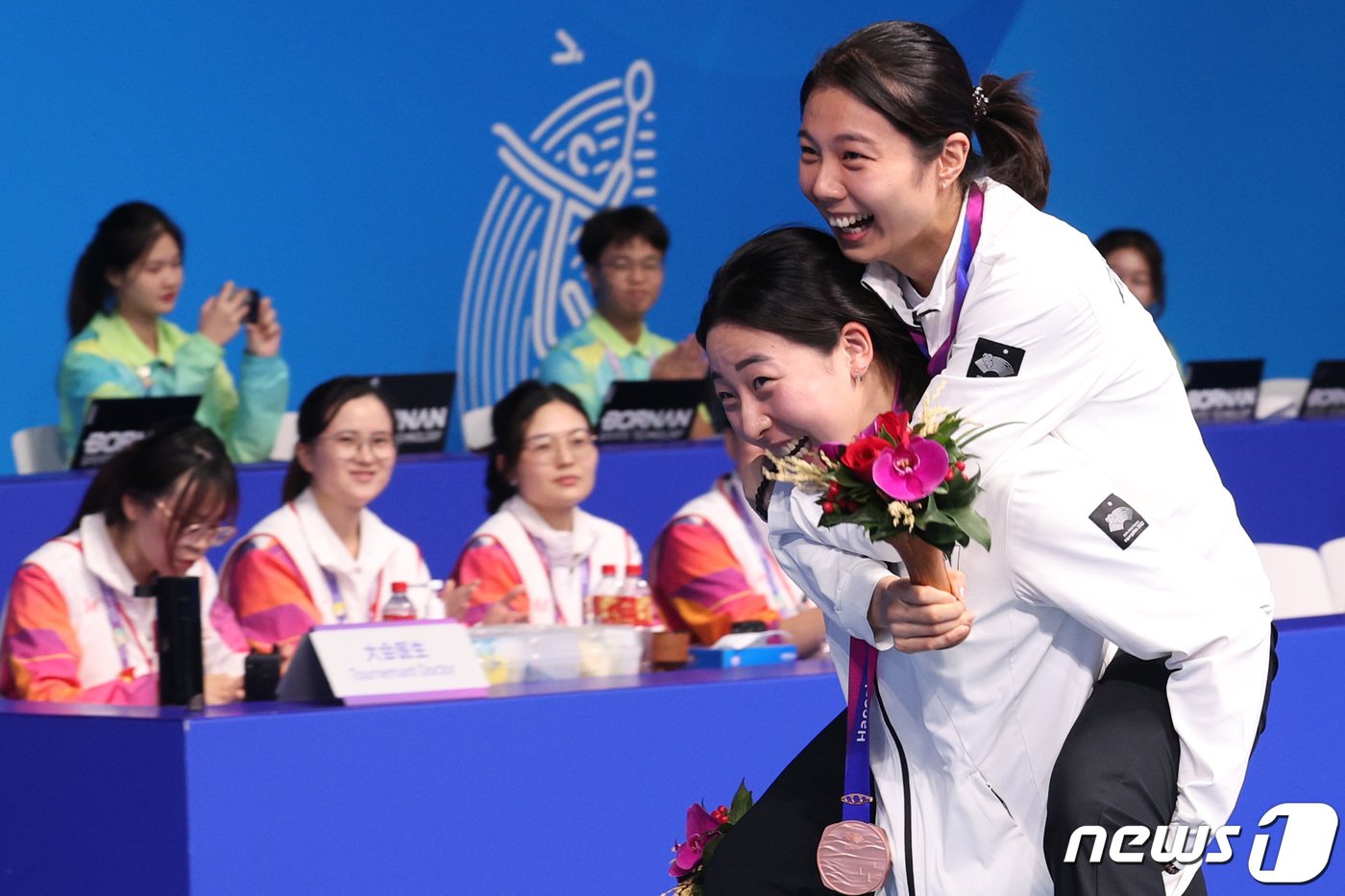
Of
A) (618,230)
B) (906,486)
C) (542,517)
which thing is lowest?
(906,486)

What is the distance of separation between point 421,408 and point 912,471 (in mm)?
4121

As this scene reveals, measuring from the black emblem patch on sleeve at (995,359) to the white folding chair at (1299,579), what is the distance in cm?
249

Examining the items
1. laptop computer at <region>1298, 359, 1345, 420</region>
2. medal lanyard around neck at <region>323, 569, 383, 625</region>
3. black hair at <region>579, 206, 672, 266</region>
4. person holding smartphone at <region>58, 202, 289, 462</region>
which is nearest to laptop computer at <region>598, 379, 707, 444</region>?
black hair at <region>579, 206, 672, 266</region>

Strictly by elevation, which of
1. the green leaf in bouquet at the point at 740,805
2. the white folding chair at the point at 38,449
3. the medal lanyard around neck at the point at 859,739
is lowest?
the green leaf in bouquet at the point at 740,805

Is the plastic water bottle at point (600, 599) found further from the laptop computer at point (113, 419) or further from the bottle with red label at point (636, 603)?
the laptop computer at point (113, 419)

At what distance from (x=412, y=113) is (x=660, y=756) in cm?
519

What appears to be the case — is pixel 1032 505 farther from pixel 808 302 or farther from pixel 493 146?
pixel 493 146

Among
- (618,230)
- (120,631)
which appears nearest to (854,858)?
(120,631)

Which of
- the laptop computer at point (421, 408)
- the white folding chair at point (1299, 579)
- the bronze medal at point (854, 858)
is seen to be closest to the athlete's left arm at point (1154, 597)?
the bronze medal at point (854, 858)

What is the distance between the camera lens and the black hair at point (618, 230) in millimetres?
7238

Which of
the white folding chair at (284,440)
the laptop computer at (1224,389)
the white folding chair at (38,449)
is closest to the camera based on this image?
the white folding chair at (38,449)

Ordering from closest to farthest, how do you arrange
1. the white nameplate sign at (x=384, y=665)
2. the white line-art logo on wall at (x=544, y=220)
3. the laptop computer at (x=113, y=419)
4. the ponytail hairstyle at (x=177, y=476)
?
the white nameplate sign at (x=384, y=665), the ponytail hairstyle at (x=177, y=476), the laptop computer at (x=113, y=419), the white line-art logo on wall at (x=544, y=220)

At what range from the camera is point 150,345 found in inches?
259

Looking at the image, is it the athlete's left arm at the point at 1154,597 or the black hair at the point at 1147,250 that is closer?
the athlete's left arm at the point at 1154,597
